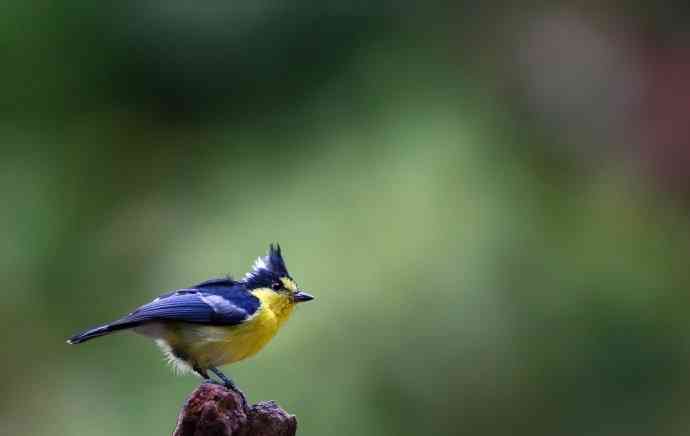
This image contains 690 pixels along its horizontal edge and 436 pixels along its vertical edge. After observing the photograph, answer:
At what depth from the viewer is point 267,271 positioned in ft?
10.7

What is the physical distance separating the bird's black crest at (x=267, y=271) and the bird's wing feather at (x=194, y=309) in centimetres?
20

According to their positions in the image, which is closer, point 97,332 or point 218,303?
point 97,332

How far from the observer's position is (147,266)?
4.49 m

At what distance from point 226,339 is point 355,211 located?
175cm

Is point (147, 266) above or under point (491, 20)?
under

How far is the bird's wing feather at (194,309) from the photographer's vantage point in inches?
113

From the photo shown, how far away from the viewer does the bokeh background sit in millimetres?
Result: 4328

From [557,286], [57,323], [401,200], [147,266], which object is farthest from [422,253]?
[57,323]

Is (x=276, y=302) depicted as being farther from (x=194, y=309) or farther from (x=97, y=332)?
(x=97, y=332)

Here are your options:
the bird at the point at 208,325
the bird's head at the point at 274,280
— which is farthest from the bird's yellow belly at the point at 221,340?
the bird's head at the point at 274,280

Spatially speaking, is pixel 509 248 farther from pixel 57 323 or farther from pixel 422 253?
pixel 57 323

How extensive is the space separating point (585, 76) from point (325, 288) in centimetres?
230

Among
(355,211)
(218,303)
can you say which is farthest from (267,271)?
(355,211)

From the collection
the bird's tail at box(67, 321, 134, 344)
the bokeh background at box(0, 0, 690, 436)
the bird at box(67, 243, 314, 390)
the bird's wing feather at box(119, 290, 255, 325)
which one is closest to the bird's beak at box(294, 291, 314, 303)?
the bird at box(67, 243, 314, 390)
